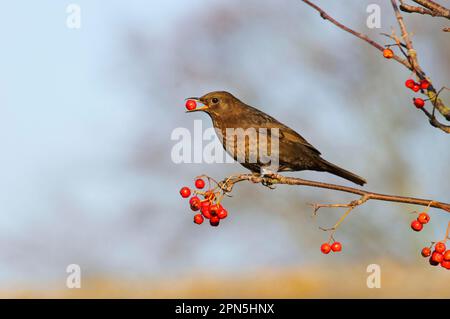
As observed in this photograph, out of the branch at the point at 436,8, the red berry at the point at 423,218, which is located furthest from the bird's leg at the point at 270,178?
the branch at the point at 436,8

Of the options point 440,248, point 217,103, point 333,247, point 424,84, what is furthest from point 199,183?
point 217,103

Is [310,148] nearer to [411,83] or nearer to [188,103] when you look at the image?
[188,103]

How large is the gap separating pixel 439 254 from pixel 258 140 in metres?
2.39

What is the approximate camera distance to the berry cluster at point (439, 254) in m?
3.14

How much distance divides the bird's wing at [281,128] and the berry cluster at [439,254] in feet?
7.85

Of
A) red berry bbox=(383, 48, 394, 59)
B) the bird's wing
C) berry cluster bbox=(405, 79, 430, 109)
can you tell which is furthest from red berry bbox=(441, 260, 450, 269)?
the bird's wing

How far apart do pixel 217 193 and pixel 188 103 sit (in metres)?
2.04

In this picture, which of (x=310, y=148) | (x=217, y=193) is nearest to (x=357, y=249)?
(x=310, y=148)

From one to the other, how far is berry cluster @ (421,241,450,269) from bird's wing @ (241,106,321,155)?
2.39 meters

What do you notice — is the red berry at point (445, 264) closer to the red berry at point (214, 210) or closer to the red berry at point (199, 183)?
the red berry at point (214, 210)

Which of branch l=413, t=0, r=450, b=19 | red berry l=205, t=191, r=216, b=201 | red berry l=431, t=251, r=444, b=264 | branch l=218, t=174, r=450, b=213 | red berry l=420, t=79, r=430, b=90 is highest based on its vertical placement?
branch l=413, t=0, r=450, b=19

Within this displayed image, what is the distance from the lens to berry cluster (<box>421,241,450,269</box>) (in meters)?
3.14

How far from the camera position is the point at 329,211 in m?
8.16

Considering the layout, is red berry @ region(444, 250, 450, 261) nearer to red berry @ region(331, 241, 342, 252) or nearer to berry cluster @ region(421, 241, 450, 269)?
berry cluster @ region(421, 241, 450, 269)
